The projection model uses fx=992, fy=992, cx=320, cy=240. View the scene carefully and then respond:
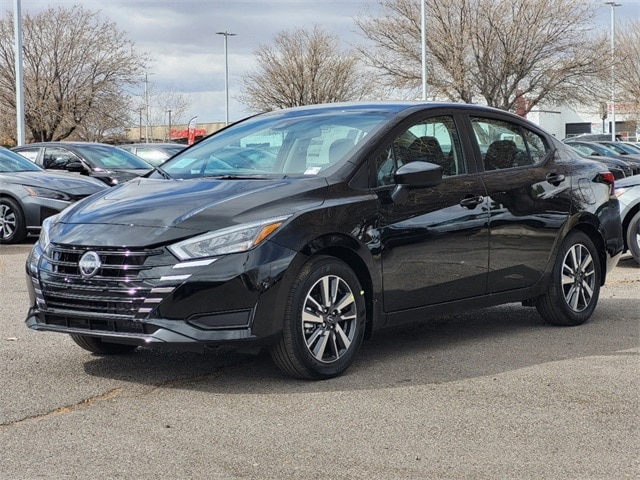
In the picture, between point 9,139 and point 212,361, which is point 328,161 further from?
point 9,139

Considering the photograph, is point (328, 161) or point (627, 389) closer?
point (627, 389)

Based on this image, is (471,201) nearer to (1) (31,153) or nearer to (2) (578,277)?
(2) (578,277)

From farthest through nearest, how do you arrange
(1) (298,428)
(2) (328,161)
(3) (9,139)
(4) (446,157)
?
(3) (9,139) < (4) (446,157) < (2) (328,161) < (1) (298,428)

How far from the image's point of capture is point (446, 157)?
6645mm

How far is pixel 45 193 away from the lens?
45.4ft

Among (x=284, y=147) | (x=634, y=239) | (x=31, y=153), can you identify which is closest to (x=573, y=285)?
(x=284, y=147)

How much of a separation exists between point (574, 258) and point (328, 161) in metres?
2.43

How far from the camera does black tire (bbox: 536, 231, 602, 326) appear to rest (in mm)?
7344

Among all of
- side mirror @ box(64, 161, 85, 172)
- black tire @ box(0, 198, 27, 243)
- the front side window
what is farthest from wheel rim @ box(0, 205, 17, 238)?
the front side window

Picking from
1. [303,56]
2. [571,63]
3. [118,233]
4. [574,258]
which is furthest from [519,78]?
[118,233]

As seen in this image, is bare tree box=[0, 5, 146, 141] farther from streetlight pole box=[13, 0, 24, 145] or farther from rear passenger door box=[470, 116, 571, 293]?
rear passenger door box=[470, 116, 571, 293]

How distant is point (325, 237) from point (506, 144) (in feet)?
7.19

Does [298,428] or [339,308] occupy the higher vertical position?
[339,308]

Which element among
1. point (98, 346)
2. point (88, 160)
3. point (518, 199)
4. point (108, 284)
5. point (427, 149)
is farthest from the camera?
point (88, 160)
